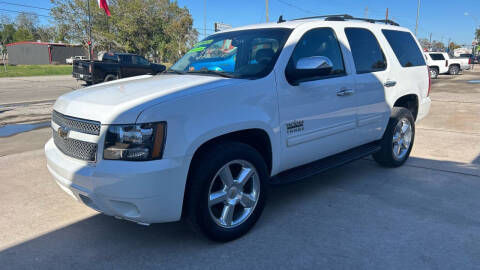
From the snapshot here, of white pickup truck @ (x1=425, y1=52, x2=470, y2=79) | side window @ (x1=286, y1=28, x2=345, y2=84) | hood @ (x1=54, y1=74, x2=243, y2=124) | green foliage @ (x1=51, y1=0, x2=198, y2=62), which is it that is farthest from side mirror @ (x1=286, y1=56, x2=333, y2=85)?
green foliage @ (x1=51, y1=0, x2=198, y2=62)

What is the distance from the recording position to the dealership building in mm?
67000

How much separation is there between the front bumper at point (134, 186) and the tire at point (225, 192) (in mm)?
140

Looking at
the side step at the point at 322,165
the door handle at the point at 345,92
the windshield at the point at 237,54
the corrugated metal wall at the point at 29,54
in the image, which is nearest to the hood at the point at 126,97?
the windshield at the point at 237,54

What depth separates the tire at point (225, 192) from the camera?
283cm

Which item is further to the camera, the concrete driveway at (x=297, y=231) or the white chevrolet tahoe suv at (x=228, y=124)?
the concrete driveway at (x=297, y=231)

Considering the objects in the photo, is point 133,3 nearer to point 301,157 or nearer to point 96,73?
point 96,73

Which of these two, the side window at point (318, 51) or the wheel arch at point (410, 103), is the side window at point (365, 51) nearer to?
the side window at point (318, 51)

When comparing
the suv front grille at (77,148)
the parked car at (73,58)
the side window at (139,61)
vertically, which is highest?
the parked car at (73,58)

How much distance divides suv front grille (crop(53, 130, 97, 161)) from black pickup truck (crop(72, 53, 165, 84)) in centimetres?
1473

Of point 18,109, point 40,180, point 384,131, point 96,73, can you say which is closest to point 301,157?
point 384,131

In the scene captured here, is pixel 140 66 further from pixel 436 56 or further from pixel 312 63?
pixel 436 56

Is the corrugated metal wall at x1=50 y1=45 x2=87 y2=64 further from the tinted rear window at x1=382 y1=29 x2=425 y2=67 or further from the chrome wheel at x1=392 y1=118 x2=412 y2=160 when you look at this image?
the chrome wheel at x1=392 y1=118 x2=412 y2=160

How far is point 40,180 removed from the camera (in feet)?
15.1

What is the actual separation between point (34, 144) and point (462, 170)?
22.0 ft
